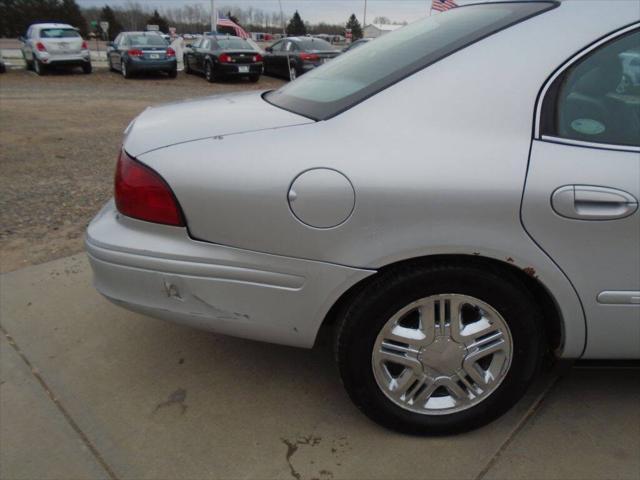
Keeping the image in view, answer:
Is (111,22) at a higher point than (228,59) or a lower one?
higher

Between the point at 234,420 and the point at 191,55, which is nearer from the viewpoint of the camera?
the point at 234,420

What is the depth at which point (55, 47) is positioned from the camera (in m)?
17.3

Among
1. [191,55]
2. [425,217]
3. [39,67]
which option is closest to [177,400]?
[425,217]

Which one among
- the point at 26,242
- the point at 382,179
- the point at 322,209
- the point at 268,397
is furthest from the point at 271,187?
the point at 26,242

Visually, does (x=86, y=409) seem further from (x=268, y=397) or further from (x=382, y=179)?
(x=382, y=179)

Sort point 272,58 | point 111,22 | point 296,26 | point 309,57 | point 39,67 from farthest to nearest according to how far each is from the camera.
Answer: point 296,26 → point 111,22 → point 272,58 → point 39,67 → point 309,57

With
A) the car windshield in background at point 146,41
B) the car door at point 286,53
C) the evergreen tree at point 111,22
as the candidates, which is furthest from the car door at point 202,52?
the evergreen tree at point 111,22

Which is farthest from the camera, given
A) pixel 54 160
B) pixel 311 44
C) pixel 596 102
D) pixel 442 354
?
pixel 311 44

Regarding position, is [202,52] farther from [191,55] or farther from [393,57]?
[393,57]

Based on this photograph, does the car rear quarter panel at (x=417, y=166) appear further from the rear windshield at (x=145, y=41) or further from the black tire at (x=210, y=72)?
the rear windshield at (x=145, y=41)

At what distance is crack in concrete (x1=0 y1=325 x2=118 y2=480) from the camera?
2023mm

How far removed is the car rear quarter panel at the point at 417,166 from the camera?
5.81 feet

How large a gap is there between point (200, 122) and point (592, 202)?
144 centimetres

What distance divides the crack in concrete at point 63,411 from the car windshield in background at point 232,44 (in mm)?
16518
